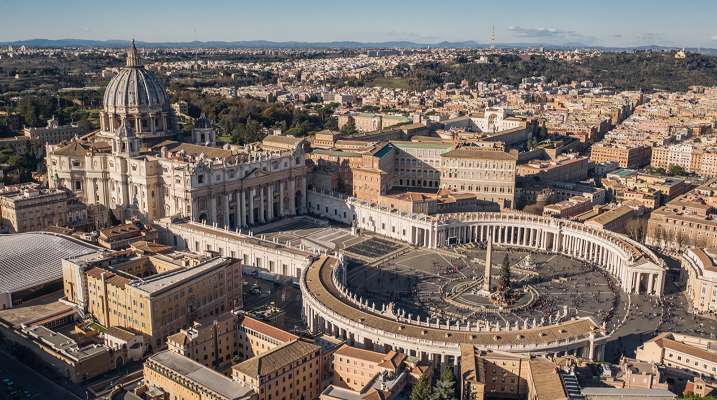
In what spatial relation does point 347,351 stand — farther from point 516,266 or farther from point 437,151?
point 437,151

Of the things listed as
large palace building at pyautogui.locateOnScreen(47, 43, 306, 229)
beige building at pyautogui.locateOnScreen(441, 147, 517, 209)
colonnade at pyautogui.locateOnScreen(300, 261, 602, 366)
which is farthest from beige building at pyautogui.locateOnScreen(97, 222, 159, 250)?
beige building at pyautogui.locateOnScreen(441, 147, 517, 209)

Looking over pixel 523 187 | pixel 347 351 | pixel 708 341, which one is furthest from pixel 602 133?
pixel 347 351

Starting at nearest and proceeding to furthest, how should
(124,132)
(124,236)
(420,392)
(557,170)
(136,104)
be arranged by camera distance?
(420,392) < (124,236) < (124,132) < (136,104) < (557,170)

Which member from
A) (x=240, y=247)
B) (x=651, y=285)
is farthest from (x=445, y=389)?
(x=240, y=247)

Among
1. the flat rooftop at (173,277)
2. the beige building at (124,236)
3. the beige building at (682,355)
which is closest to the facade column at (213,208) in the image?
the beige building at (124,236)

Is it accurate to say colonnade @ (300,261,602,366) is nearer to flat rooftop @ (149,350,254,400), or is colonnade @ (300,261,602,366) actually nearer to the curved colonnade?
the curved colonnade

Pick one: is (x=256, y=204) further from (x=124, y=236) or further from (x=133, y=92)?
(x=133, y=92)
